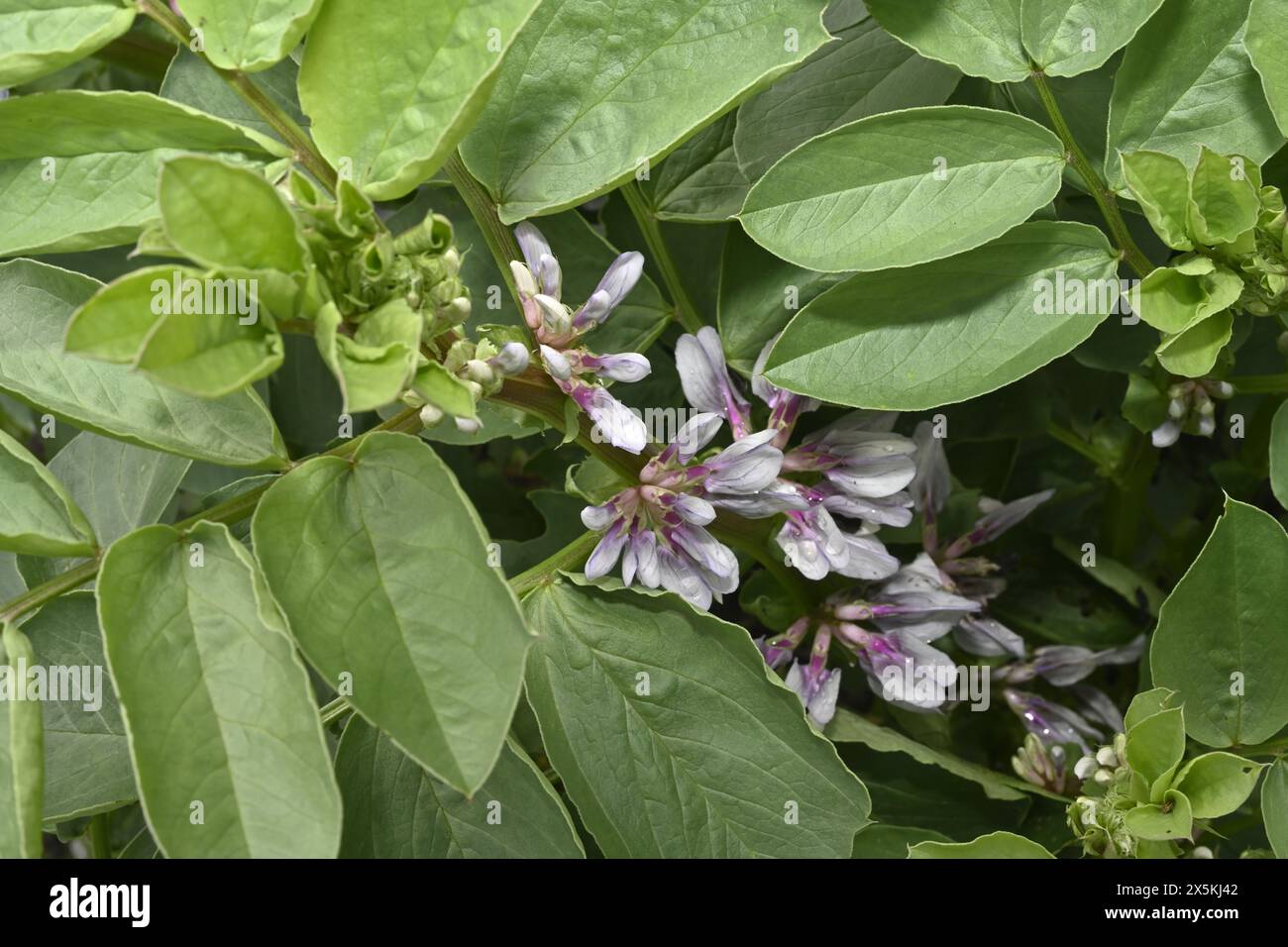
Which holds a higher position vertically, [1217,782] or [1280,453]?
[1280,453]

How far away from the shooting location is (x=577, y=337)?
0.94m

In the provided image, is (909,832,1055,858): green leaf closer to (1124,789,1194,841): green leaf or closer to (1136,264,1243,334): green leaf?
Result: (1124,789,1194,841): green leaf

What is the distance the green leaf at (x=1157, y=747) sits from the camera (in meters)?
0.95

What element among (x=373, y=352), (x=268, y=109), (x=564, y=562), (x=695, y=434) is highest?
(x=268, y=109)

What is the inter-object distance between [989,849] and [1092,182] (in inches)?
20.8

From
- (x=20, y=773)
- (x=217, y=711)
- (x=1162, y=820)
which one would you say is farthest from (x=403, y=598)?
(x=1162, y=820)

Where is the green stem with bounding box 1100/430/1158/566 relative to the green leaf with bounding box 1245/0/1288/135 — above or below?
below

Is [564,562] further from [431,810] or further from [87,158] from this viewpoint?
[87,158]

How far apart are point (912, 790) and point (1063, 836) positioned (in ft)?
0.50

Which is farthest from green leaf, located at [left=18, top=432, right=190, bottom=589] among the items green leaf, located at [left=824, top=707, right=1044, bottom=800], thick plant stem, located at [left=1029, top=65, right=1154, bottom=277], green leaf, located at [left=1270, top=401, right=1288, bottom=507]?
green leaf, located at [left=1270, top=401, right=1288, bottom=507]

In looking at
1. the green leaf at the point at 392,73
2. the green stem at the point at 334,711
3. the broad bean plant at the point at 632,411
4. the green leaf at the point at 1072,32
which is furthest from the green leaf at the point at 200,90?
the green leaf at the point at 1072,32

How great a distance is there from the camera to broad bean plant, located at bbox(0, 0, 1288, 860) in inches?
29.9

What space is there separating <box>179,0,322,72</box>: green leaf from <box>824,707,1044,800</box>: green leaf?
76cm

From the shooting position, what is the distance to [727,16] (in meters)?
0.91
